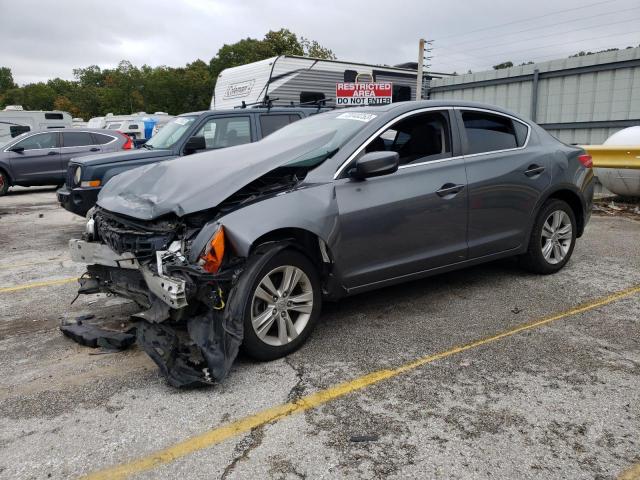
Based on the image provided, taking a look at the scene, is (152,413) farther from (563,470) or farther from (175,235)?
(563,470)

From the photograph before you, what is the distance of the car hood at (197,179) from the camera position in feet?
11.8

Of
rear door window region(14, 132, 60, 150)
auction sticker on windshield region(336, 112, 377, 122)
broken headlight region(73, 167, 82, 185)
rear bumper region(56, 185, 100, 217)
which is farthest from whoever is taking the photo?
rear door window region(14, 132, 60, 150)

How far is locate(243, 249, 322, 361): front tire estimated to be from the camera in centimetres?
350

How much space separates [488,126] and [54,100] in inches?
3618

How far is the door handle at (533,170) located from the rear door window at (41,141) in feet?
43.6

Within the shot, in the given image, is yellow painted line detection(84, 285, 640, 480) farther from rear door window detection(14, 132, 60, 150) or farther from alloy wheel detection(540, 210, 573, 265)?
rear door window detection(14, 132, 60, 150)

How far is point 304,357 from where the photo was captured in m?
3.75

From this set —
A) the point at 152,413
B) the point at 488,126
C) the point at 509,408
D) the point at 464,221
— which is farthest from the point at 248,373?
the point at 488,126

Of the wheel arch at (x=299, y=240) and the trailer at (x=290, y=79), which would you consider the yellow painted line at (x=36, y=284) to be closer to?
the wheel arch at (x=299, y=240)

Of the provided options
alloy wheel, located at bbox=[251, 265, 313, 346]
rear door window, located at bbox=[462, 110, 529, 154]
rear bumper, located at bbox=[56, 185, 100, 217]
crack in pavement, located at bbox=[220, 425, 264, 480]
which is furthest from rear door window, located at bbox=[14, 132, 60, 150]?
crack in pavement, located at bbox=[220, 425, 264, 480]

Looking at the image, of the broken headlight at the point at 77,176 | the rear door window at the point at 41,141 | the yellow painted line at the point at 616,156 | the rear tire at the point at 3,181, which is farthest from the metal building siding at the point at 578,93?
the rear tire at the point at 3,181

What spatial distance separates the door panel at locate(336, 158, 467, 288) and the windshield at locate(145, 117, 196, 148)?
4669 millimetres

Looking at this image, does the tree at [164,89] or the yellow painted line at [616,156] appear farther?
the tree at [164,89]

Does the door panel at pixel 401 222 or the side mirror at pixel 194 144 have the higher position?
the side mirror at pixel 194 144
